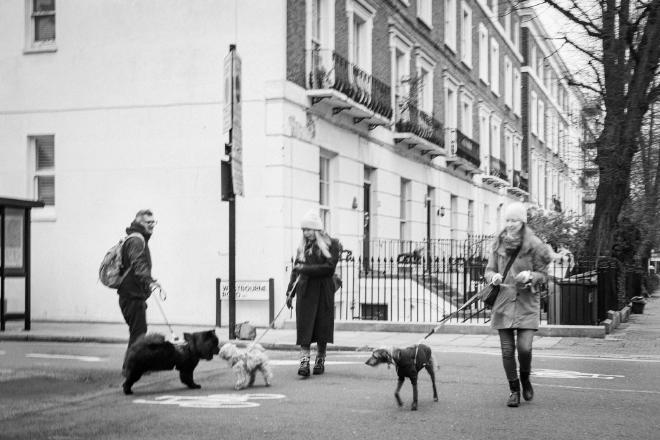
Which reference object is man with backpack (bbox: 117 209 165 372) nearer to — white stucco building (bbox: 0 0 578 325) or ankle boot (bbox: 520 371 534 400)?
ankle boot (bbox: 520 371 534 400)

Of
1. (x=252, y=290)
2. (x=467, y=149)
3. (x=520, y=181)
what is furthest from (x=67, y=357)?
(x=520, y=181)

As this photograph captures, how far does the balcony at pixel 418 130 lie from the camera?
23.8 m

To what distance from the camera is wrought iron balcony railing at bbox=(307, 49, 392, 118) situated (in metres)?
18.5

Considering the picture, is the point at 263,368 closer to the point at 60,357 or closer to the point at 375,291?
the point at 60,357

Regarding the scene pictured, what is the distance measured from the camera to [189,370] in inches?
342

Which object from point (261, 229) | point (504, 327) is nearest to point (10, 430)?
point (504, 327)

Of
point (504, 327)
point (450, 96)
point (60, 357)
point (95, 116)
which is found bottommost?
point (60, 357)

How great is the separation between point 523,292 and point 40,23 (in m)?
14.5

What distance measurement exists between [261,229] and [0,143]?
20.3 ft

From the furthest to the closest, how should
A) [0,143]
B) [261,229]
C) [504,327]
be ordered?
[0,143]
[261,229]
[504,327]

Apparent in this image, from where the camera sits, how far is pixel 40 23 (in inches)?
751

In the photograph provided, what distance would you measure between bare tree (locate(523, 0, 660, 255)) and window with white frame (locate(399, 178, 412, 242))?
7124 mm

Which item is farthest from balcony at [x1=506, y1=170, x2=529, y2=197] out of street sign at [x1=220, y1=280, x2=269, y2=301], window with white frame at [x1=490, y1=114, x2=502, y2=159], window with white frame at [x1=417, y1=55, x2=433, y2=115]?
street sign at [x1=220, y1=280, x2=269, y2=301]

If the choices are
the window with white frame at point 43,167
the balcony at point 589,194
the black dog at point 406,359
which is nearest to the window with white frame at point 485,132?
the balcony at point 589,194
